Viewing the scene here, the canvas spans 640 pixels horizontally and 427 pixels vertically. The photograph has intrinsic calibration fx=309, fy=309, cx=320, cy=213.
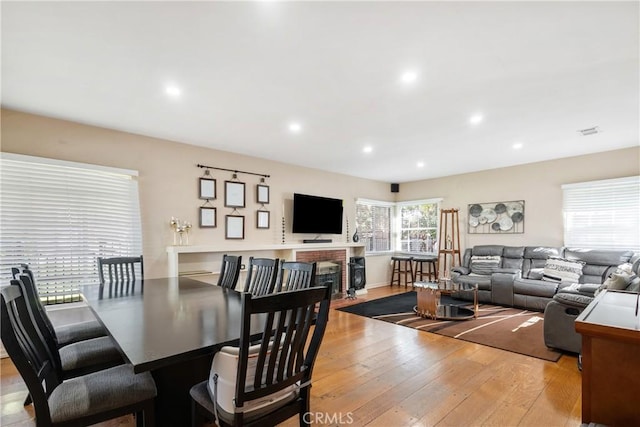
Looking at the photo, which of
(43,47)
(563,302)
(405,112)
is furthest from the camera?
(405,112)

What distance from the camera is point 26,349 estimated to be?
1425mm

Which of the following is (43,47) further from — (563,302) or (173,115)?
(563,302)

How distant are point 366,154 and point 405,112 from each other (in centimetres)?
178

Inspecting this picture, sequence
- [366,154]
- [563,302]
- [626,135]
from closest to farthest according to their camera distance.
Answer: [563,302] < [626,135] < [366,154]

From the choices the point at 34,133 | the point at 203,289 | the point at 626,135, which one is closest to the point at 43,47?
the point at 34,133

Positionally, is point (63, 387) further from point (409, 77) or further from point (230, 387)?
point (409, 77)

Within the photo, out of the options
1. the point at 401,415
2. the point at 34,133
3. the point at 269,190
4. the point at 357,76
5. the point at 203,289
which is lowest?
the point at 401,415

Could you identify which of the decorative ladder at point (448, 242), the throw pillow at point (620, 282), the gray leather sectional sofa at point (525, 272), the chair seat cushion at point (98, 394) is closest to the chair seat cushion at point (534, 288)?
the gray leather sectional sofa at point (525, 272)

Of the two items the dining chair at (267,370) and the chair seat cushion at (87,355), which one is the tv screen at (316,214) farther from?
the dining chair at (267,370)

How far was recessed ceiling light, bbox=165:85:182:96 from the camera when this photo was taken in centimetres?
276

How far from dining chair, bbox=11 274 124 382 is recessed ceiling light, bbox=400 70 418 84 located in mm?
2797

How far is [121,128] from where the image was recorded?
12.5 feet

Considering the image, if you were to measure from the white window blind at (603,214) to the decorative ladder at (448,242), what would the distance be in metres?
1.88

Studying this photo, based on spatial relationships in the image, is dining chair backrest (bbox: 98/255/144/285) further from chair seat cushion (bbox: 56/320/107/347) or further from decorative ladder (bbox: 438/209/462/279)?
decorative ladder (bbox: 438/209/462/279)
